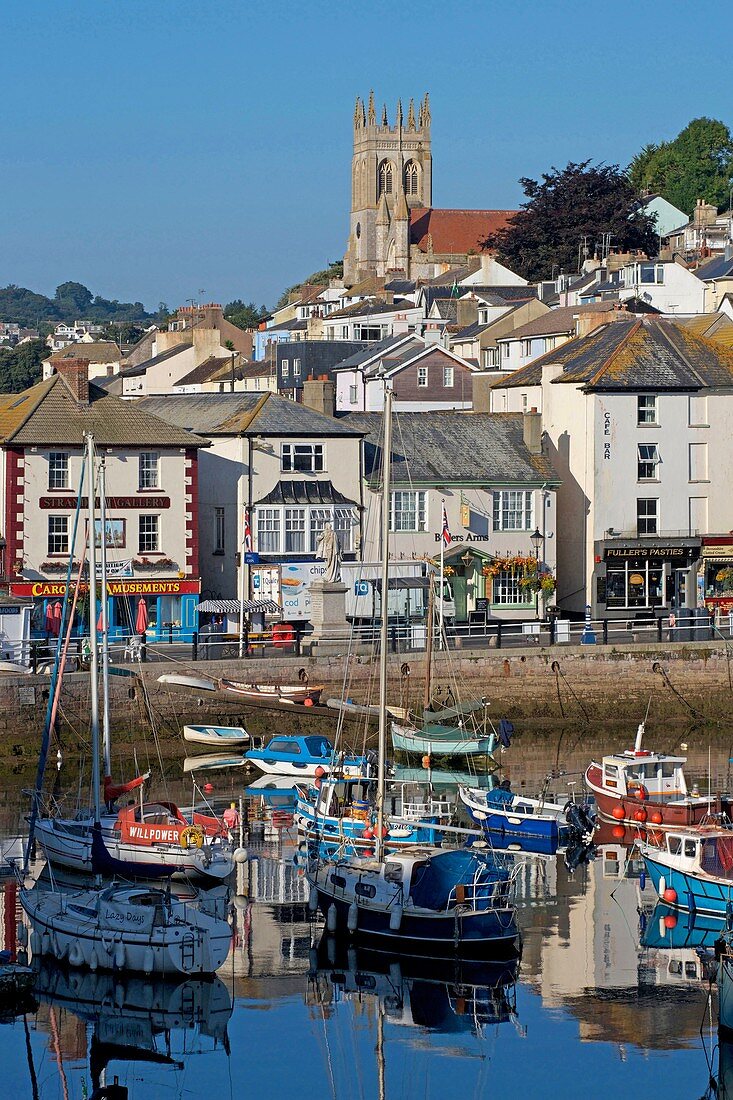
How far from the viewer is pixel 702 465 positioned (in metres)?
62.3

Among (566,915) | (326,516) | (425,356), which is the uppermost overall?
(425,356)

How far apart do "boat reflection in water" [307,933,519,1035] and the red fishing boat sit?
10.2 meters

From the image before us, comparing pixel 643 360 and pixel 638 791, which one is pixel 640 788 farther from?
pixel 643 360

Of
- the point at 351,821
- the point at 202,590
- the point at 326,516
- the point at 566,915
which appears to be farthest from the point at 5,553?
the point at 566,915

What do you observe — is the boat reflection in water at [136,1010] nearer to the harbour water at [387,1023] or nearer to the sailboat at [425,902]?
the harbour water at [387,1023]

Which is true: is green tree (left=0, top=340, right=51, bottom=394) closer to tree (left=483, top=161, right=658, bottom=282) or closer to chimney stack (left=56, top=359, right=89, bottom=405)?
tree (left=483, top=161, right=658, bottom=282)

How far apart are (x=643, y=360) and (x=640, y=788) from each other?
25.7 m

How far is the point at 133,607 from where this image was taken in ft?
180

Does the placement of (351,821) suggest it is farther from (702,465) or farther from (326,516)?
Answer: (702,465)

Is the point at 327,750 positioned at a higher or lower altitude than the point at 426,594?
lower

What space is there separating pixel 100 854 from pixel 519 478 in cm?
2971

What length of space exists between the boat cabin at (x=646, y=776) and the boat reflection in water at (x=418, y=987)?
35.6 ft

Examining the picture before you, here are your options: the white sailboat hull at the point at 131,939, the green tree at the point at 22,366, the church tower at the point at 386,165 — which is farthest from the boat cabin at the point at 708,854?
the church tower at the point at 386,165

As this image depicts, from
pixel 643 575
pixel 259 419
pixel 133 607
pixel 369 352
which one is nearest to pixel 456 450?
pixel 259 419
